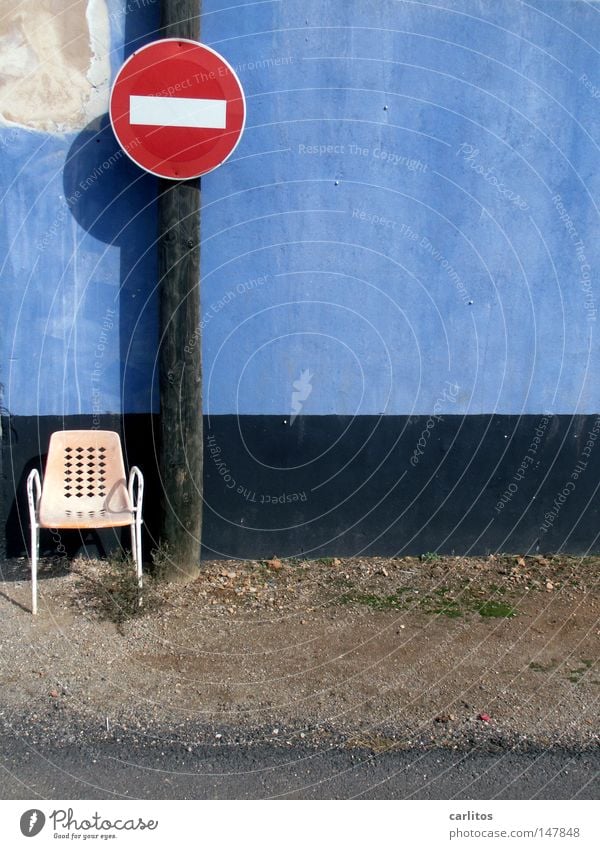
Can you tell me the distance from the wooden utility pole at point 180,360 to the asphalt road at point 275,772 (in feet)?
5.38

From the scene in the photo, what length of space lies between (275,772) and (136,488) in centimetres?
224

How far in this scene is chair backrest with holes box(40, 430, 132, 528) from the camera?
4.85m

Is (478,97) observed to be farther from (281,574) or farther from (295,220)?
(281,574)

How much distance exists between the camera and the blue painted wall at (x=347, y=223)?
15.9 ft

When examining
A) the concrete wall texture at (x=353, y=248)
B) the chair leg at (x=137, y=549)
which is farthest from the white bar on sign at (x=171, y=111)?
the chair leg at (x=137, y=549)

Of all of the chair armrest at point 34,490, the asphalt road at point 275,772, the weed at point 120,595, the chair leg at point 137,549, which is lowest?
the asphalt road at point 275,772

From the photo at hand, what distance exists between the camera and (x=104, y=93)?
4742 mm

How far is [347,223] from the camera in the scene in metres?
5.03

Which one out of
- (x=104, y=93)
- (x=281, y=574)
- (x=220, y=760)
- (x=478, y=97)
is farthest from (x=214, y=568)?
(x=478, y=97)

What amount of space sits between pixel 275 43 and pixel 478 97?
1161 millimetres

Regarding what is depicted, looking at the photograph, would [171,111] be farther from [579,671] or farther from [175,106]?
[579,671]

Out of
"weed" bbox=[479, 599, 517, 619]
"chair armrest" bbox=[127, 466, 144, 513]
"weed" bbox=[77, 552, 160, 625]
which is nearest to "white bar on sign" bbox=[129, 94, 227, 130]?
"chair armrest" bbox=[127, 466, 144, 513]

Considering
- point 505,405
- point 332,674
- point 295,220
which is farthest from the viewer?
point 505,405

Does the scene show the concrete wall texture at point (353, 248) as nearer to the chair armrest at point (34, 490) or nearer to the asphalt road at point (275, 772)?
the chair armrest at point (34, 490)
